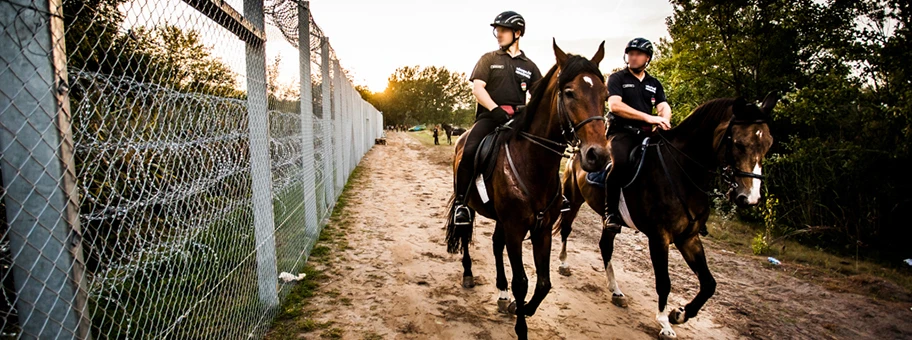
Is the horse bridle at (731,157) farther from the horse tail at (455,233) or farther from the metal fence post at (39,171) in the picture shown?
the metal fence post at (39,171)

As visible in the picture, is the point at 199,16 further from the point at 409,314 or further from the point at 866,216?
the point at 866,216

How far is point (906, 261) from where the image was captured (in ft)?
18.6

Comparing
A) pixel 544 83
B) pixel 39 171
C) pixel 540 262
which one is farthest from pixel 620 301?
pixel 39 171

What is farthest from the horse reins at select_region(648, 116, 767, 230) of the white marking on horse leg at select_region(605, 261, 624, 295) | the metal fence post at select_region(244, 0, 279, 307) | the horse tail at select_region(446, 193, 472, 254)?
the metal fence post at select_region(244, 0, 279, 307)

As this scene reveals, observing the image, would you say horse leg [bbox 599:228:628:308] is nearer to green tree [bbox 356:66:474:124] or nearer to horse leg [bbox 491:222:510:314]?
horse leg [bbox 491:222:510:314]

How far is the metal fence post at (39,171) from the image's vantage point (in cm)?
117

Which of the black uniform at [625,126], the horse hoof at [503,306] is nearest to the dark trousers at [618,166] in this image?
the black uniform at [625,126]

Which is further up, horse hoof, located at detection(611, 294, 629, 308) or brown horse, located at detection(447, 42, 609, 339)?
brown horse, located at detection(447, 42, 609, 339)

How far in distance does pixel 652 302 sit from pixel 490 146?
2.45m

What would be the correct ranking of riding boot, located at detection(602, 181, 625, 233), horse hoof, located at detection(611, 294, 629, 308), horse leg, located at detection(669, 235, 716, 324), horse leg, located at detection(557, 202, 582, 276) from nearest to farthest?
horse leg, located at detection(669, 235, 716, 324), riding boot, located at detection(602, 181, 625, 233), horse hoof, located at detection(611, 294, 629, 308), horse leg, located at detection(557, 202, 582, 276)

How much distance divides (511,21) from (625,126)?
5.32ft

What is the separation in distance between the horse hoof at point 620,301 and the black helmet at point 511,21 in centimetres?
279

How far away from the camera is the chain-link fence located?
1.22 meters

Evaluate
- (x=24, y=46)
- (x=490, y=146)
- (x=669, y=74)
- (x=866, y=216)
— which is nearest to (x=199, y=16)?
(x=24, y=46)
